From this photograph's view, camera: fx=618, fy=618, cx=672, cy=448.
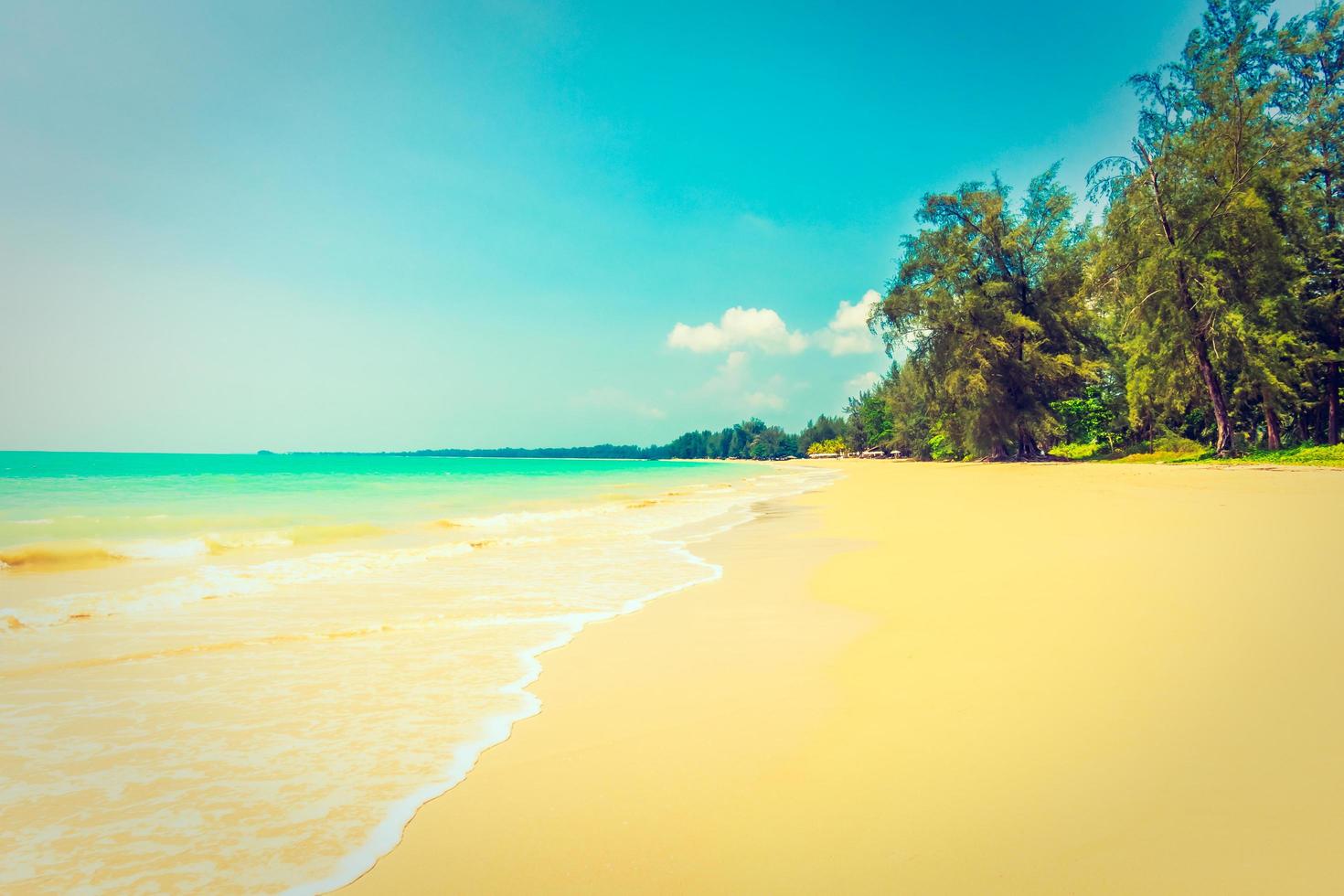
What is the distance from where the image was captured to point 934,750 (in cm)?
244

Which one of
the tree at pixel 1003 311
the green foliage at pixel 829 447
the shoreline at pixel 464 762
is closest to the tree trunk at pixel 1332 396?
the tree at pixel 1003 311

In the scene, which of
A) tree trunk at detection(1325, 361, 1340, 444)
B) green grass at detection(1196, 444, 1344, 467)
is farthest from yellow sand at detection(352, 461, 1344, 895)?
tree trunk at detection(1325, 361, 1340, 444)

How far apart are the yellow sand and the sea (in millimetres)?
309

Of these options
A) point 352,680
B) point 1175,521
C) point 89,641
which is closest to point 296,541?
point 89,641

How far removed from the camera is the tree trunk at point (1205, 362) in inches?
917

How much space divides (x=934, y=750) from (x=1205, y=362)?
95.4 feet

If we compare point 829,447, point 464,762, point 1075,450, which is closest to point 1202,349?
point 1075,450

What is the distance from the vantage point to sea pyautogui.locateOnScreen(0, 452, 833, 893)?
2.00 metres

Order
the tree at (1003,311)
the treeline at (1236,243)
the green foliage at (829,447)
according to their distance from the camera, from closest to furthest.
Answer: the treeline at (1236,243), the tree at (1003,311), the green foliage at (829,447)

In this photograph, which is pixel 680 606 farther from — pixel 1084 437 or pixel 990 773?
pixel 1084 437

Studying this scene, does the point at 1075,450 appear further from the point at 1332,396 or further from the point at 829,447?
the point at 829,447

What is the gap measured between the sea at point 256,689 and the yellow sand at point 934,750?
309 mm

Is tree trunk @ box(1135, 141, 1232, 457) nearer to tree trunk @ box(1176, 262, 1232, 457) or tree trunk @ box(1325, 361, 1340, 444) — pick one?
tree trunk @ box(1176, 262, 1232, 457)

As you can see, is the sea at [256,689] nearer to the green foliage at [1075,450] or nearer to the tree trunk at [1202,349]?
the tree trunk at [1202,349]
